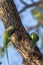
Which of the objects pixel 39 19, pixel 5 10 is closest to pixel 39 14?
pixel 39 19

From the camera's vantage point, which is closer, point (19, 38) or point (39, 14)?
point (19, 38)

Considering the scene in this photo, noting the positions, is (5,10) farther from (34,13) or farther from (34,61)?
(34,13)

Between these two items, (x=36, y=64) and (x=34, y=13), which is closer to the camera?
(x=36, y=64)

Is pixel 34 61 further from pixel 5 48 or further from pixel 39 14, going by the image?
pixel 39 14

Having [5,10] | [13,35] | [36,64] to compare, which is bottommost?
[36,64]

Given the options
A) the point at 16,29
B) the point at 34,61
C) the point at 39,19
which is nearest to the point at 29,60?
the point at 34,61

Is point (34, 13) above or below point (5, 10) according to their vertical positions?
above
